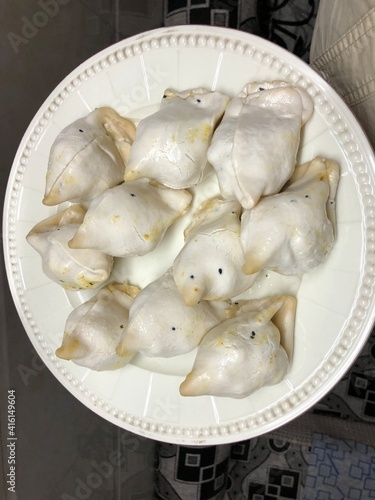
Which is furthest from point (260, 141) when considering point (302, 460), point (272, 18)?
point (302, 460)

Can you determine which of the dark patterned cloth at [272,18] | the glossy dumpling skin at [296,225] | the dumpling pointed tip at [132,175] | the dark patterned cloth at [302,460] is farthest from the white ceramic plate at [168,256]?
the dark patterned cloth at [302,460]

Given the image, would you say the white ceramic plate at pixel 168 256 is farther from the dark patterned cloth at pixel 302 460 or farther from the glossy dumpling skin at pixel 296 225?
the dark patterned cloth at pixel 302 460

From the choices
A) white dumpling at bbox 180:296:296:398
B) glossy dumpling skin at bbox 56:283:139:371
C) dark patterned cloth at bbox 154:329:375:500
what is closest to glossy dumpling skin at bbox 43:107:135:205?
glossy dumpling skin at bbox 56:283:139:371

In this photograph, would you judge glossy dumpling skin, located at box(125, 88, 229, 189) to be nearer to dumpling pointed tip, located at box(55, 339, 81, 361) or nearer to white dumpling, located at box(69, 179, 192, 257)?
white dumpling, located at box(69, 179, 192, 257)

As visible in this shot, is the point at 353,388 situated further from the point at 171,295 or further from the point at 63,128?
the point at 63,128

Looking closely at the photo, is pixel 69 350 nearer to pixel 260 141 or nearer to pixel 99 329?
pixel 99 329
